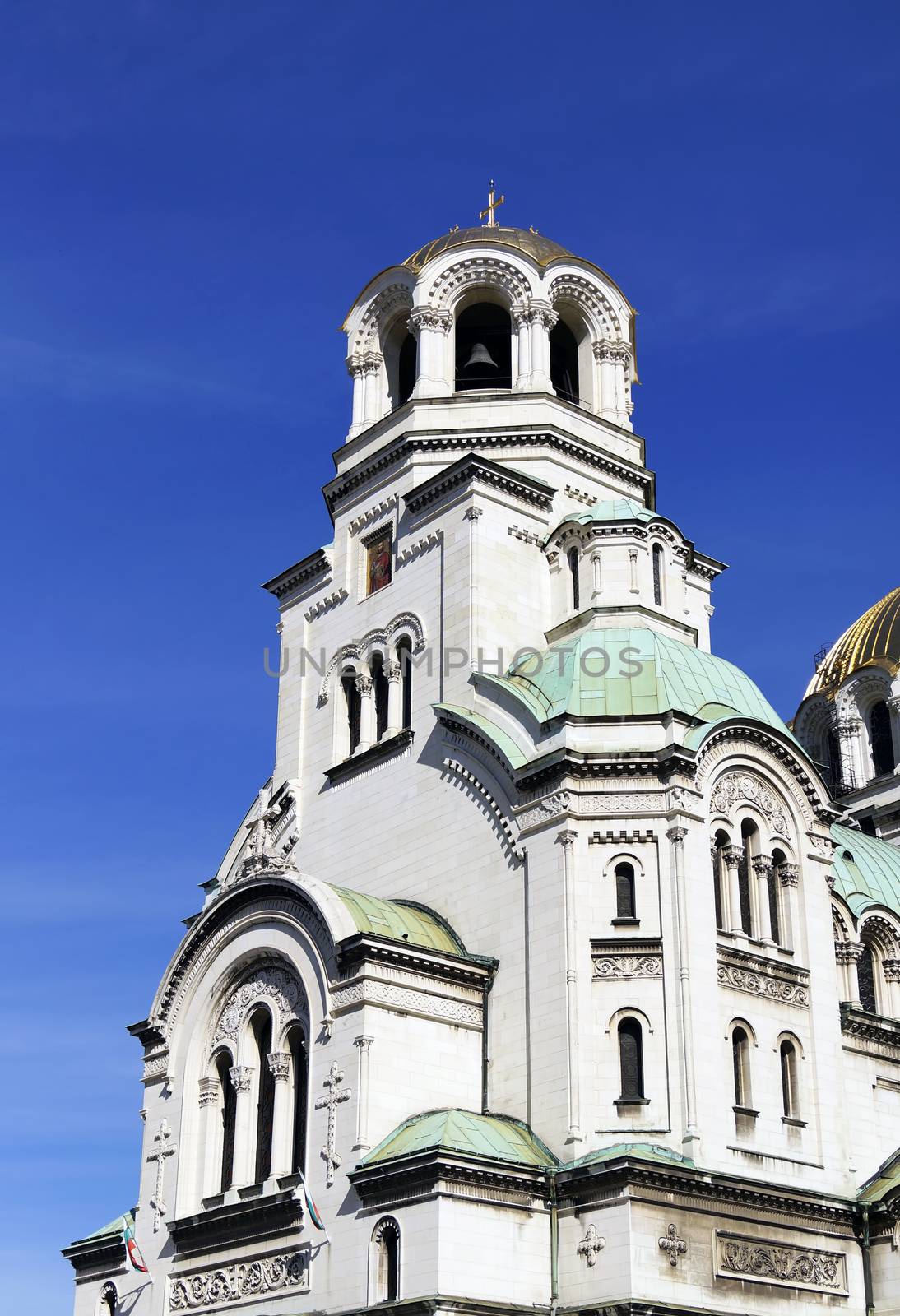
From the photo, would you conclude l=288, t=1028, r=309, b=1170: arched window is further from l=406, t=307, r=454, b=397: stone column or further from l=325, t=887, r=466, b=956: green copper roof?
l=406, t=307, r=454, b=397: stone column

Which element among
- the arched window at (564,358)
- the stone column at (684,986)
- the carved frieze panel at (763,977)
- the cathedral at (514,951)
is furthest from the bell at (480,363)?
the carved frieze panel at (763,977)

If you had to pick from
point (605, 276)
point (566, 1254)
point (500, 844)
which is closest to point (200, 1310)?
point (566, 1254)

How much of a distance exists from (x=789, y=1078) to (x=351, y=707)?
13.8 m

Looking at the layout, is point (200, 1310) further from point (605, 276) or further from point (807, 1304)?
point (605, 276)

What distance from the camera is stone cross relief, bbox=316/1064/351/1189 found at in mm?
32188

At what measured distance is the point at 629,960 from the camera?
32969mm

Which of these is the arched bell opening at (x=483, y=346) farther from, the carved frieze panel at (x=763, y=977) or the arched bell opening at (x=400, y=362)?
the carved frieze panel at (x=763, y=977)

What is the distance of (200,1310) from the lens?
34719 mm

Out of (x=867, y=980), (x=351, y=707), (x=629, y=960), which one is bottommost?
(x=629, y=960)

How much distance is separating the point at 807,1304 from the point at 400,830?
41.5 feet

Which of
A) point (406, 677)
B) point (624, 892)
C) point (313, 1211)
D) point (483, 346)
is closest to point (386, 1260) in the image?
point (313, 1211)

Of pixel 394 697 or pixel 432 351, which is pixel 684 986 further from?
pixel 432 351

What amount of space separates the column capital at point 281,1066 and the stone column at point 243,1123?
118cm

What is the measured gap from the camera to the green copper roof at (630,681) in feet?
117
